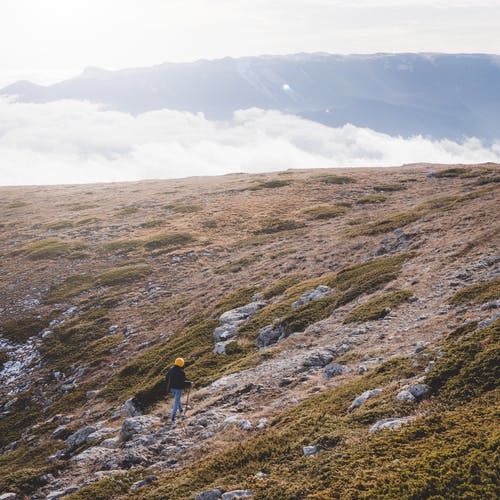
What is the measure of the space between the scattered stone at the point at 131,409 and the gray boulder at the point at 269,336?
696 cm

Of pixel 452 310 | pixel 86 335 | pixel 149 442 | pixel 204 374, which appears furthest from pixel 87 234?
pixel 452 310

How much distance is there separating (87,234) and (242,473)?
56.7 metres

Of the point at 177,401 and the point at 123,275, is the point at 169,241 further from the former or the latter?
the point at 177,401

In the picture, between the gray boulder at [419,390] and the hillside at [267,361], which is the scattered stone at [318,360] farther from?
the gray boulder at [419,390]

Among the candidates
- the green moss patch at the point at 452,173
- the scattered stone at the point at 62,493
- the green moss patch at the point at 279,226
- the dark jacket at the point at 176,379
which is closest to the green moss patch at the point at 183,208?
the green moss patch at the point at 279,226

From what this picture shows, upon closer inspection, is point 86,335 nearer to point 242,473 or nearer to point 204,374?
point 204,374

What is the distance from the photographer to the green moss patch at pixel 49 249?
5106 centimetres

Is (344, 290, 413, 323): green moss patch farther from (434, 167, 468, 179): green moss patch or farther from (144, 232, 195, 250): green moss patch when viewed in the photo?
(434, 167, 468, 179): green moss patch

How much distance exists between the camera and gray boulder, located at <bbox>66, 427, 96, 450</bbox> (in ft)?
57.0

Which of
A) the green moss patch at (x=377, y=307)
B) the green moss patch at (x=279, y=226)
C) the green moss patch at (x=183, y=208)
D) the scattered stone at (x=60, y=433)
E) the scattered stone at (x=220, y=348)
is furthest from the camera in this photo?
the green moss patch at (x=183, y=208)

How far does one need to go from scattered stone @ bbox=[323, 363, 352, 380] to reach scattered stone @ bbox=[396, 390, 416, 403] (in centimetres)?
391

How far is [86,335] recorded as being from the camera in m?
31.1

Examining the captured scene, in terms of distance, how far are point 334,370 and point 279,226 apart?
38.4 meters

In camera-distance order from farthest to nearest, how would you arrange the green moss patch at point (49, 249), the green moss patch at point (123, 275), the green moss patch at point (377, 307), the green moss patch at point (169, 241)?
1. the green moss patch at point (49, 249)
2. the green moss patch at point (169, 241)
3. the green moss patch at point (123, 275)
4. the green moss patch at point (377, 307)
